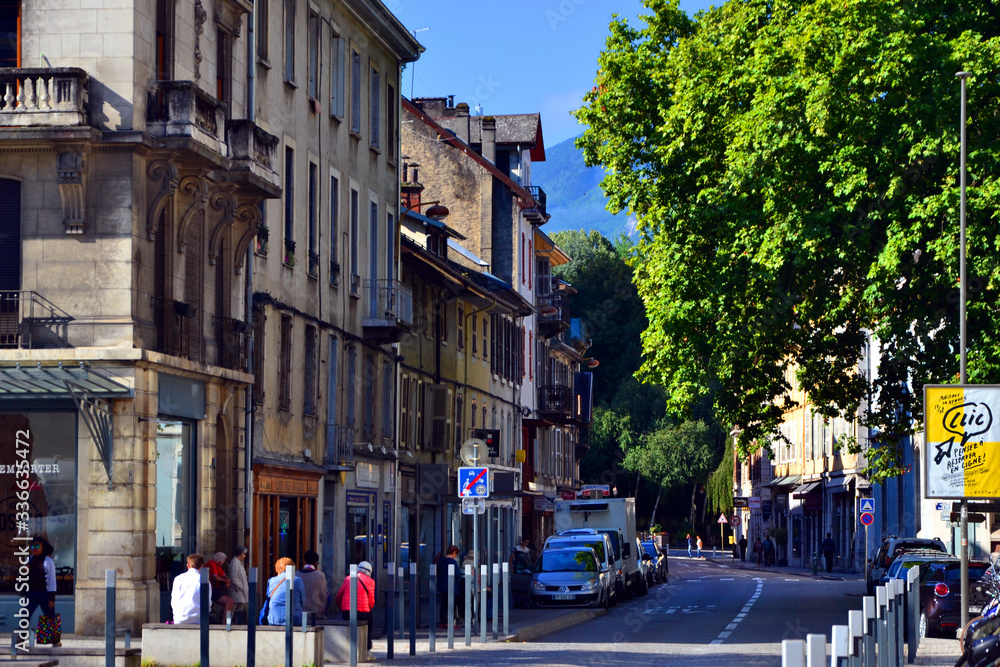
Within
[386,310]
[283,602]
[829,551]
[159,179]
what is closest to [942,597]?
[283,602]

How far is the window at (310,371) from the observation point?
3191 centimetres

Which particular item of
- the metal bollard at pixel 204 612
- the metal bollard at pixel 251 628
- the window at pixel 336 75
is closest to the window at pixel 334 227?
the window at pixel 336 75

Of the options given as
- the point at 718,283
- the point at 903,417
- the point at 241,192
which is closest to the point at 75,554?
the point at 241,192

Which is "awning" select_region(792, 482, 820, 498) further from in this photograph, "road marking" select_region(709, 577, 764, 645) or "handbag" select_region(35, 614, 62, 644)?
"handbag" select_region(35, 614, 62, 644)

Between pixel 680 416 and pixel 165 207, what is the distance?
11405 mm

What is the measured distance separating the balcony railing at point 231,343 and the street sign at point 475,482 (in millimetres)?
4545

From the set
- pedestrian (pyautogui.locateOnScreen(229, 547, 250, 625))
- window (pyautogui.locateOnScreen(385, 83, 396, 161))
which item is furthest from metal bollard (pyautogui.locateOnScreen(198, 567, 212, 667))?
window (pyautogui.locateOnScreen(385, 83, 396, 161))

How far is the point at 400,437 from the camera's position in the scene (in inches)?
1596

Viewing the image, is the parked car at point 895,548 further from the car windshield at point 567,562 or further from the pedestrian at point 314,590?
the pedestrian at point 314,590

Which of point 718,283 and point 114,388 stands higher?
point 718,283

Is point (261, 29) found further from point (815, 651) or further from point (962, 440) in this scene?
point (815, 651)

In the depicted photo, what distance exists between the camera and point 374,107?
124 feet

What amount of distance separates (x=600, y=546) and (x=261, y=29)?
49.8ft

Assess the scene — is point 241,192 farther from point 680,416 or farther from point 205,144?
point 680,416
